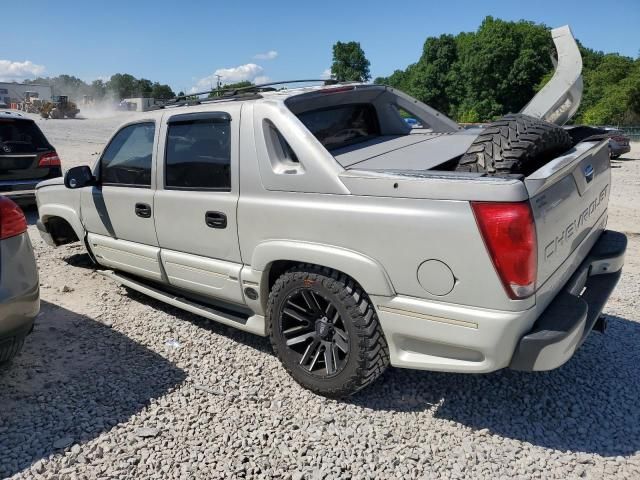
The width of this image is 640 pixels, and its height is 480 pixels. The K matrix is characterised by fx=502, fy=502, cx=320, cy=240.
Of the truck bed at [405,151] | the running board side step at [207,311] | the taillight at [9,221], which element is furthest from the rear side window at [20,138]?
the truck bed at [405,151]

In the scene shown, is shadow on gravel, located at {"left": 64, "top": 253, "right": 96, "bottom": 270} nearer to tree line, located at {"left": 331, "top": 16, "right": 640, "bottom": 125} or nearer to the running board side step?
the running board side step

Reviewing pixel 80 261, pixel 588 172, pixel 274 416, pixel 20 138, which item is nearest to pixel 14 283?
pixel 274 416

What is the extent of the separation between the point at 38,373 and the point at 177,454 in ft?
4.78

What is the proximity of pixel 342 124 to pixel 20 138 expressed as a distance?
6210mm

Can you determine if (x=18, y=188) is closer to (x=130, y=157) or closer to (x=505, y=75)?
(x=130, y=157)

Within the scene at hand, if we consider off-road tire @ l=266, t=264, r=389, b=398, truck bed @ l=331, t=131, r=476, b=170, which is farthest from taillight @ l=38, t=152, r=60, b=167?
off-road tire @ l=266, t=264, r=389, b=398

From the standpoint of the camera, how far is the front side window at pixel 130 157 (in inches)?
159

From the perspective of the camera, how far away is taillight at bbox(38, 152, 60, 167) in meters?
8.02

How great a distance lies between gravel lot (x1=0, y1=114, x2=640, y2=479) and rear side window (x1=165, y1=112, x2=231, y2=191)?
1.28 meters

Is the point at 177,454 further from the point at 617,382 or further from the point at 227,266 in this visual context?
the point at 617,382

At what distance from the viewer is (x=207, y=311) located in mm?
3760

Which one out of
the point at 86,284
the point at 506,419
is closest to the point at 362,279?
the point at 506,419

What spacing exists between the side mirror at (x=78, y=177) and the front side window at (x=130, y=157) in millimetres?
119

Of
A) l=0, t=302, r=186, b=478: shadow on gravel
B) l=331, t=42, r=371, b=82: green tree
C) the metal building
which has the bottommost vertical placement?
l=0, t=302, r=186, b=478: shadow on gravel
